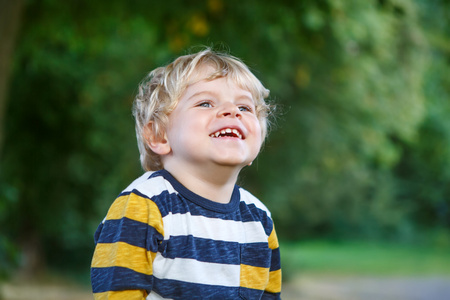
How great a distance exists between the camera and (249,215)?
2.20 metres

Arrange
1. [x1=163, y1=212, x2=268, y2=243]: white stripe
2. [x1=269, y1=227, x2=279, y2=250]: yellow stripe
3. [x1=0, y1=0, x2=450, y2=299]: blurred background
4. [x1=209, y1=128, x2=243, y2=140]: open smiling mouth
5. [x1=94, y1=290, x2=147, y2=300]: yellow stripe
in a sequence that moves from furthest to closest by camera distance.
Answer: [x1=0, y1=0, x2=450, y2=299]: blurred background
[x1=269, y1=227, x2=279, y2=250]: yellow stripe
[x1=209, y1=128, x2=243, y2=140]: open smiling mouth
[x1=163, y1=212, x2=268, y2=243]: white stripe
[x1=94, y1=290, x2=147, y2=300]: yellow stripe

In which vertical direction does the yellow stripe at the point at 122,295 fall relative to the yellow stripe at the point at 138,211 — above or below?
below

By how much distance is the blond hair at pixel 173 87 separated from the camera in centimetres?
215

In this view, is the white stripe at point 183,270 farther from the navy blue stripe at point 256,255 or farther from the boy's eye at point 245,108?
the boy's eye at point 245,108

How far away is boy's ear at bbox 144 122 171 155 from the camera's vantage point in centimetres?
218

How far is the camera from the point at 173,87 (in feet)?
7.09

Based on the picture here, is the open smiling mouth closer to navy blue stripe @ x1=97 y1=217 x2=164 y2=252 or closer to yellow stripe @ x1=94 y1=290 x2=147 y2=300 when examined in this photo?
navy blue stripe @ x1=97 y1=217 x2=164 y2=252

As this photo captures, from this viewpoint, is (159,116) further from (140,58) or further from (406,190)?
(406,190)

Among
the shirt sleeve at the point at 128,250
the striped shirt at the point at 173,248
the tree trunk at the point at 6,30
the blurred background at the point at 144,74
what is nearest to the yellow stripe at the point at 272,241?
the striped shirt at the point at 173,248

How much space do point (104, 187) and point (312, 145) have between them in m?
4.37

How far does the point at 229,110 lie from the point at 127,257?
1.80ft

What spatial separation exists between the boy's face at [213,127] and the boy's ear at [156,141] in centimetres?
2

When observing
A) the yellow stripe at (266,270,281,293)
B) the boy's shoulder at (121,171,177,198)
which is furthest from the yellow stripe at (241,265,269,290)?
the boy's shoulder at (121,171,177,198)

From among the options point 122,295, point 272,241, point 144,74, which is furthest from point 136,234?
point 144,74
